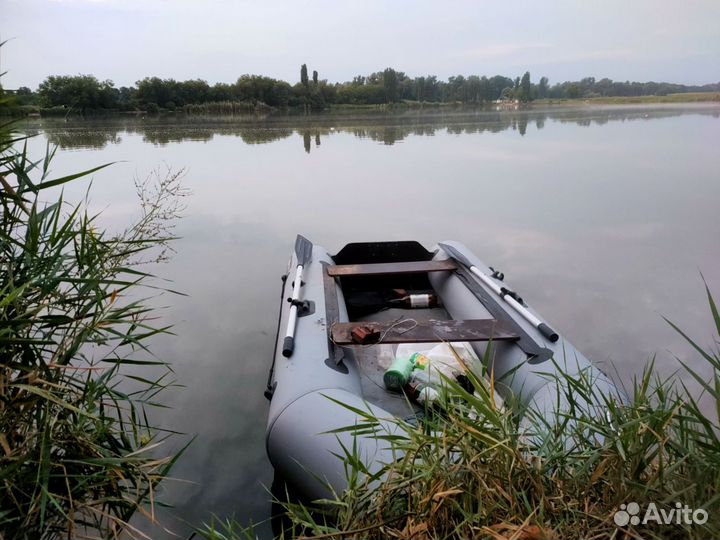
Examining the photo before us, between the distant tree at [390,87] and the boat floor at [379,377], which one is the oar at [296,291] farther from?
the distant tree at [390,87]

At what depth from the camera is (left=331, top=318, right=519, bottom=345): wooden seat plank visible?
7.70ft

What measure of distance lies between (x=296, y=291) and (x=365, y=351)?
588 mm

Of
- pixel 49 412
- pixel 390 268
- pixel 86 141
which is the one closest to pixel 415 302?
pixel 390 268

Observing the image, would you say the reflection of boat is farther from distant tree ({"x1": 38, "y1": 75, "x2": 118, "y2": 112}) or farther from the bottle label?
distant tree ({"x1": 38, "y1": 75, "x2": 118, "y2": 112})

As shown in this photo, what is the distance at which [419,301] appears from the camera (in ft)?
11.6

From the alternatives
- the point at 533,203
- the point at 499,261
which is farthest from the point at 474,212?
the point at 499,261

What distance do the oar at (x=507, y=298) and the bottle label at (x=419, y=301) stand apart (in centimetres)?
39

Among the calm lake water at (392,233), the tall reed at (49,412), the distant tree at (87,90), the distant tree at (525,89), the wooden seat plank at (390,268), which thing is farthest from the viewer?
the distant tree at (525,89)

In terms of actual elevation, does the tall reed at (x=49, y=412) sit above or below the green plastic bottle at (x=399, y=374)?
above

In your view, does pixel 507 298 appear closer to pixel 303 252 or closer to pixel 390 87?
pixel 303 252

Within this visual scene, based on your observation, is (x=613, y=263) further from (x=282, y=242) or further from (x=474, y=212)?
(x=282, y=242)

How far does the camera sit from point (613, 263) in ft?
16.7

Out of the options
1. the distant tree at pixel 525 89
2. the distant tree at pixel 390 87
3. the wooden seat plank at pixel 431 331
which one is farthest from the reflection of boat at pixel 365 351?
the distant tree at pixel 525 89

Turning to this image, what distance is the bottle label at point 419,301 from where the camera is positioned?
11.6 feet
